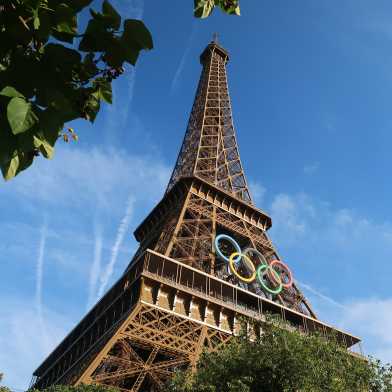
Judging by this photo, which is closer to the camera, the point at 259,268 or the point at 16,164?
the point at 16,164

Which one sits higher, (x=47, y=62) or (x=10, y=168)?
(x=47, y=62)

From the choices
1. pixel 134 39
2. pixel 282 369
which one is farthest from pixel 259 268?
pixel 134 39

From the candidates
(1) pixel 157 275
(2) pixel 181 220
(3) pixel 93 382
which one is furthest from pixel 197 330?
(2) pixel 181 220

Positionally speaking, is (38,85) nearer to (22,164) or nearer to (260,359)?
(22,164)

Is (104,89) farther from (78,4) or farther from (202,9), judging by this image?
(202,9)

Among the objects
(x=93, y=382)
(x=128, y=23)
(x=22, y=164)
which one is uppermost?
(x=93, y=382)

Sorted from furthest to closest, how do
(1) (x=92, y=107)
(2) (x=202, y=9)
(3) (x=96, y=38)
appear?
(2) (x=202, y=9)
(1) (x=92, y=107)
(3) (x=96, y=38)

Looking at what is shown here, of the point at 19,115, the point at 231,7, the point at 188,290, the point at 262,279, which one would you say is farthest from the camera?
the point at 262,279

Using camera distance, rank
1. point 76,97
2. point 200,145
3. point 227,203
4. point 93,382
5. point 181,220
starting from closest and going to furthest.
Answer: point 76,97 → point 93,382 → point 181,220 → point 227,203 → point 200,145
